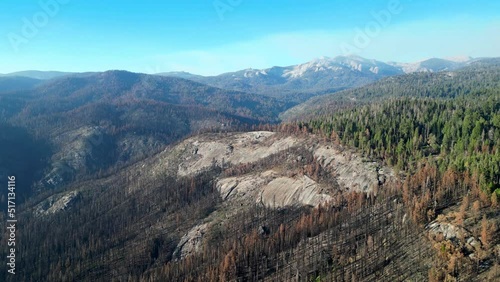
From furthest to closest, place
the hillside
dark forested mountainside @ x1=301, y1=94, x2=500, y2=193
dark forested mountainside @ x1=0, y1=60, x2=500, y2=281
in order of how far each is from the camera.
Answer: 1. the hillside
2. dark forested mountainside @ x1=301, y1=94, x2=500, y2=193
3. dark forested mountainside @ x1=0, y1=60, x2=500, y2=281

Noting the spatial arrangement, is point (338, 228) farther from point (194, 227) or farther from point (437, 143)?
point (437, 143)

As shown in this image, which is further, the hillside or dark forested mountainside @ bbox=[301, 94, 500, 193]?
the hillside

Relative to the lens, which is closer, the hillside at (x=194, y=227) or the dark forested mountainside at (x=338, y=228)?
the dark forested mountainside at (x=338, y=228)

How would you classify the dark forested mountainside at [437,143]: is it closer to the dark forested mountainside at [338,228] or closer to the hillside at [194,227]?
the dark forested mountainside at [338,228]

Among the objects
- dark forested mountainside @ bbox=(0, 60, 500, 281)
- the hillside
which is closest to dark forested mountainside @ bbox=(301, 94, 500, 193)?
dark forested mountainside @ bbox=(0, 60, 500, 281)

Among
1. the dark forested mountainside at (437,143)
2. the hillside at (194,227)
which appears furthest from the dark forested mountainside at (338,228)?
the dark forested mountainside at (437,143)

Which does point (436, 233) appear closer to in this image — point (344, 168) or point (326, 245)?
point (326, 245)

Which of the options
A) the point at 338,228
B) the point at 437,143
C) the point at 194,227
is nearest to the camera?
the point at 338,228

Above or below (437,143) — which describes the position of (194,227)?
below

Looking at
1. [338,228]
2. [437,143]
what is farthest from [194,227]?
[437,143]

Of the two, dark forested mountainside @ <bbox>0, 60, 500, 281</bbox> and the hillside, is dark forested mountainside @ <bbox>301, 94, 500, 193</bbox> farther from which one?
the hillside

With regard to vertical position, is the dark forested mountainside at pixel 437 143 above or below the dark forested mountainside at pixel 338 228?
above
